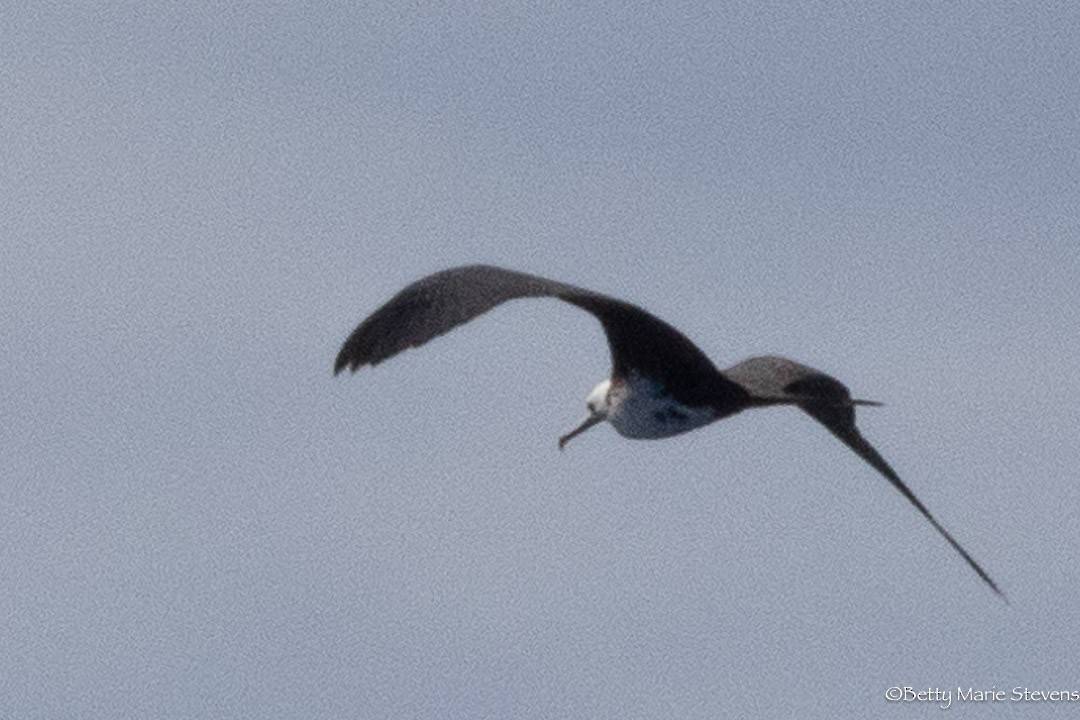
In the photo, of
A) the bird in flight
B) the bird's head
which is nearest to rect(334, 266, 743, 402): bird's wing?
the bird in flight

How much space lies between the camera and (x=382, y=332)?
1727 cm

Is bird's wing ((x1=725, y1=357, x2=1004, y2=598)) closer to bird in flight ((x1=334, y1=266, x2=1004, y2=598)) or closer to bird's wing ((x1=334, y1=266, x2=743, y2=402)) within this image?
bird in flight ((x1=334, y1=266, x2=1004, y2=598))

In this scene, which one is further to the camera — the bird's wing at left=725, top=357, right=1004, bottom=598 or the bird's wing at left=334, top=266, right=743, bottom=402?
the bird's wing at left=725, top=357, right=1004, bottom=598

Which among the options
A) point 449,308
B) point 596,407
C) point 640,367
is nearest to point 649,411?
point 640,367

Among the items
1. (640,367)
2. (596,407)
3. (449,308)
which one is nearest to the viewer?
(449,308)

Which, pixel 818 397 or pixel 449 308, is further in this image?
pixel 818 397

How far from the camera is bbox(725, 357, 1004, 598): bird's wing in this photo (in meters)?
19.8

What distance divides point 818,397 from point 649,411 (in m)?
1.21

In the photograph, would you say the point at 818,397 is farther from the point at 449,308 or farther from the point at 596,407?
the point at 449,308

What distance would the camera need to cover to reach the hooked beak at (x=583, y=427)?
21078mm

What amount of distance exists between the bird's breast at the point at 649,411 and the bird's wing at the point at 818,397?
45 cm

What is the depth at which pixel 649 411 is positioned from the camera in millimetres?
20016

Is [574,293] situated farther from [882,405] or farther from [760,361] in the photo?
[760,361]

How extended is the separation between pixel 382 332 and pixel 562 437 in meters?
4.85
